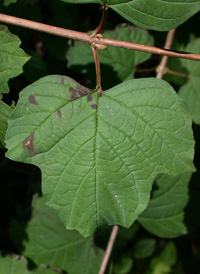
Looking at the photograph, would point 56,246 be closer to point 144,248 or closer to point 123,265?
point 123,265

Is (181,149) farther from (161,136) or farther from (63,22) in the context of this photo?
(63,22)

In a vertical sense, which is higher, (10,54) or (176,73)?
(10,54)

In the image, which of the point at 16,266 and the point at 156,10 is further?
the point at 16,266

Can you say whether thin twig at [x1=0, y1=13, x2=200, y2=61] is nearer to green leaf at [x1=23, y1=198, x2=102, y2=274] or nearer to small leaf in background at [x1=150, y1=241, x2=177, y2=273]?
green leaf at [x1=23, y1=198, x2=102, y2=274]

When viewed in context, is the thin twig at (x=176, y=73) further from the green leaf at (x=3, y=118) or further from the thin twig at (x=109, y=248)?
the green leaf at (x=3, y=118)

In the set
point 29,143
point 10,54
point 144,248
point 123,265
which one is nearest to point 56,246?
point 123,265

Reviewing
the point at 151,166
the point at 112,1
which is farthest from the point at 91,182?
the point at 112,1
